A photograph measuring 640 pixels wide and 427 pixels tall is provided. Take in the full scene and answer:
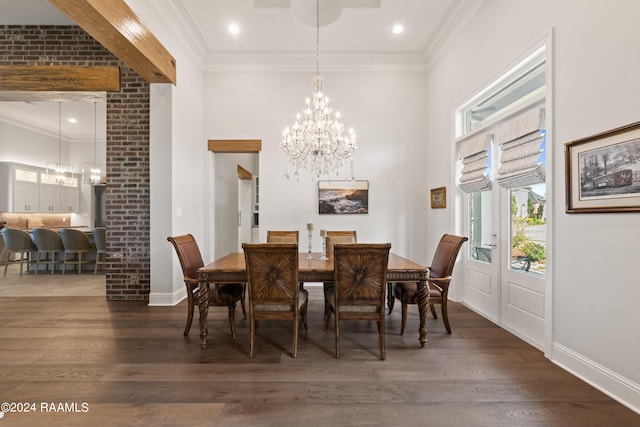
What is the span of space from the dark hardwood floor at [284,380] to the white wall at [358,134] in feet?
6.64

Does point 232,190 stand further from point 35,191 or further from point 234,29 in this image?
point 35,191

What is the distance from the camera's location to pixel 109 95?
406 cm

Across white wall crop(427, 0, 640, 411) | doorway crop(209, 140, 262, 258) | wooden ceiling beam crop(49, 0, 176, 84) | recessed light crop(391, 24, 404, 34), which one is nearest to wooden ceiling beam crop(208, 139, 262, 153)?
doorway crop(209, 140, 262, 258)

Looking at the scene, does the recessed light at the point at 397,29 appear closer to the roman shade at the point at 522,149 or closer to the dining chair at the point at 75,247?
the roman shade at the point at 522,149

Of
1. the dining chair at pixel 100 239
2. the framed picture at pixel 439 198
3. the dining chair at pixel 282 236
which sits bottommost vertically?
the dining chair at pixel 100 239

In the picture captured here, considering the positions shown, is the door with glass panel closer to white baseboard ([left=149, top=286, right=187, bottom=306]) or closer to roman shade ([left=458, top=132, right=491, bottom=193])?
roman shade ([left=458, top=132, right=491, bottom=193])

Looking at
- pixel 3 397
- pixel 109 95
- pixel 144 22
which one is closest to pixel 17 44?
pixel 109 95

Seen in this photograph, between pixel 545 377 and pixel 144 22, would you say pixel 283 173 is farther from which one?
pixel 545 377

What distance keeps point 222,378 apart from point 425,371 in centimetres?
150

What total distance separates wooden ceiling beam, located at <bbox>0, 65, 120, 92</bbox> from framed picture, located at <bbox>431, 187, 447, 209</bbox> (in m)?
4.65

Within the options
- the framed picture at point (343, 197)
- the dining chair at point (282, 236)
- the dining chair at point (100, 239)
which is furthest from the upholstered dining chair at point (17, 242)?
the framed picture at point (343, 197)

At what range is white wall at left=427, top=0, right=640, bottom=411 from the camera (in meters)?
1.80

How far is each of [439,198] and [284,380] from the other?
3.36 meters

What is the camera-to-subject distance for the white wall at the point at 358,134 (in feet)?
16.0
